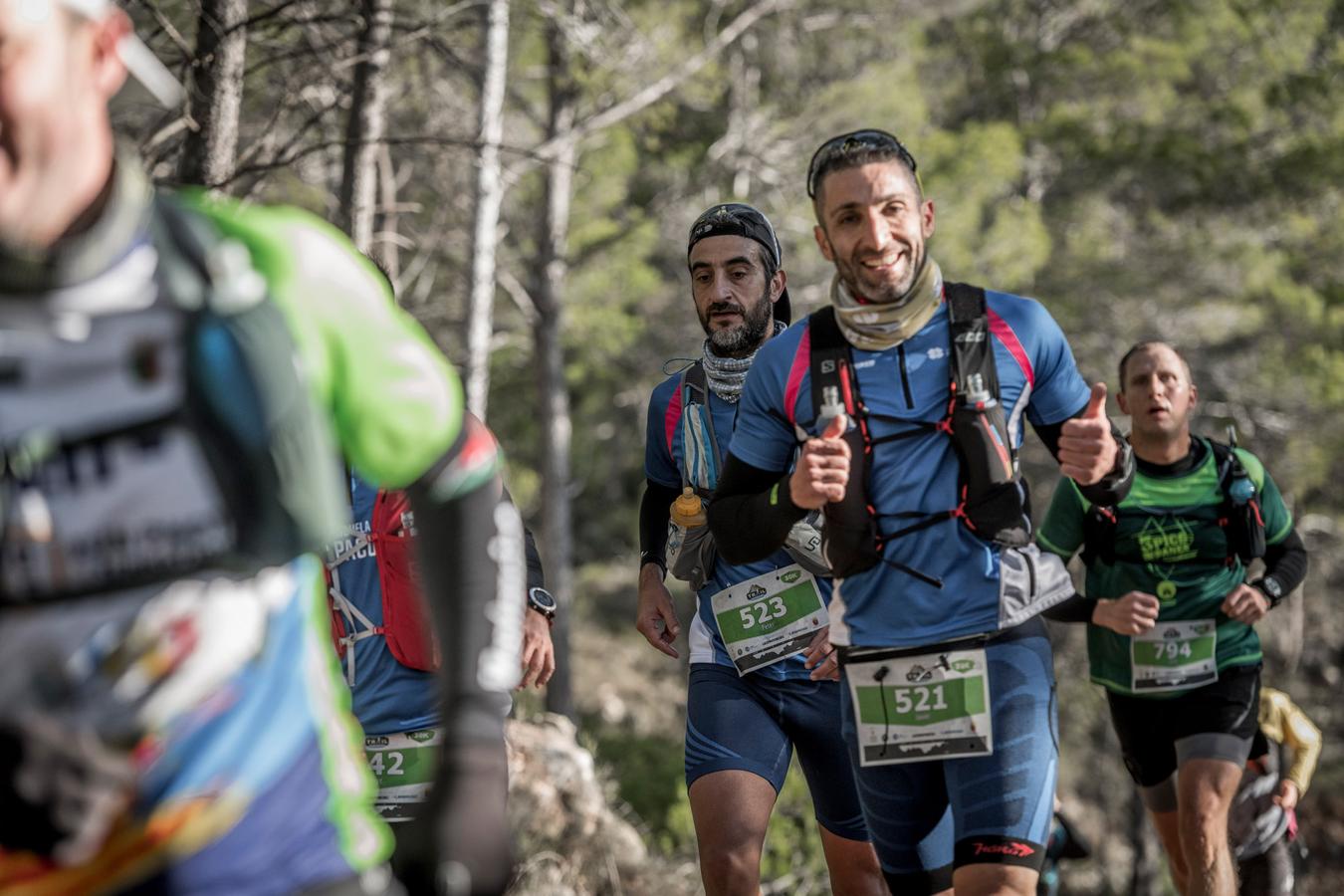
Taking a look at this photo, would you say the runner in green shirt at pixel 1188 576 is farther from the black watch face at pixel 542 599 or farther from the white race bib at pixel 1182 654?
the black watch face at pixel 542 599

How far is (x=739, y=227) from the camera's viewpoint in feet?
19.0

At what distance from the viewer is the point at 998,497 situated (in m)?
3.90

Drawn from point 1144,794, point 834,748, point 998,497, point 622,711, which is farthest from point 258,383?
point 622,711

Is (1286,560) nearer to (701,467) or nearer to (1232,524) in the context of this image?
(1232,524)

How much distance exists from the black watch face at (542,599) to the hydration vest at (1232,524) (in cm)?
287

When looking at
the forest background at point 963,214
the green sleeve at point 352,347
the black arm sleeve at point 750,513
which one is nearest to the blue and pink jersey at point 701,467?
the black arm sleeve at point 750,513

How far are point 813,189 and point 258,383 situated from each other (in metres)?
2.51

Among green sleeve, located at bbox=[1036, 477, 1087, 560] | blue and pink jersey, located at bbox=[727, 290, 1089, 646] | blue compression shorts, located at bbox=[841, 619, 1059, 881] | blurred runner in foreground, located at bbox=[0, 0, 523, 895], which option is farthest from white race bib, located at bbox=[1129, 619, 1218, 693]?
blurred runner in foreground, located at bbox=[0, 0, 523, 895]

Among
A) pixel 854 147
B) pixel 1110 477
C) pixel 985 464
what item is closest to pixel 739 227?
pixel 854 147

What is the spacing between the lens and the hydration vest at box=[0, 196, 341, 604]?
5.89 feet

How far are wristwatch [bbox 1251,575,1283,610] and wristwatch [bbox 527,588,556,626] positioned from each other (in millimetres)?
3608

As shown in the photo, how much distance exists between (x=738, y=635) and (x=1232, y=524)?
272 cm

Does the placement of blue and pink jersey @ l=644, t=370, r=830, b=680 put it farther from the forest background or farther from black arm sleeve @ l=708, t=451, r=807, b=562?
the forest background

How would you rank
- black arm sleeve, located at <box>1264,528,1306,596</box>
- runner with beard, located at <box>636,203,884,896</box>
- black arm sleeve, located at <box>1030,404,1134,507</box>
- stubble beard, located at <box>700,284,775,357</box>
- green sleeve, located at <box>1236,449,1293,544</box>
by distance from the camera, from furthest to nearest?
black arm sleeve, located at <box>1264,528,1306,596</box> → green sleeve, located at <box>1236,449,1293,544</box> → stubble beard, located at <box>700,284,775,357</box> → runner with beard, located at <box>636,203,884,896</box> → black arm sleeve, located at <box>1030,404,1134,507</box>
